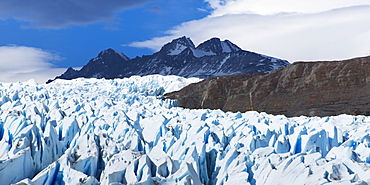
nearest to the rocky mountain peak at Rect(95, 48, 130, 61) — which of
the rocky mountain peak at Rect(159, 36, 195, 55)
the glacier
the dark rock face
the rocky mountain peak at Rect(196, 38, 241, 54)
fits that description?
the rocky mountain peak at Rect(159, 36, 195, 55)

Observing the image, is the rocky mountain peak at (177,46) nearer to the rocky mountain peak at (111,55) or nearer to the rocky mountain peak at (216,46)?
the rocky mountain peak at (216,46)

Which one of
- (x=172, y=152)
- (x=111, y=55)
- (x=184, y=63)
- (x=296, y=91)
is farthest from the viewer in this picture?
(x=111, y=55)

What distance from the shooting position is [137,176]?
30.5 feet

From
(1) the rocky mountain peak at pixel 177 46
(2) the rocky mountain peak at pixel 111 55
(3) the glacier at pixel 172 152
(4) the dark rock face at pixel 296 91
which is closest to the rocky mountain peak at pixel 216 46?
(1) the rocky mountain peak at pixel 177 46

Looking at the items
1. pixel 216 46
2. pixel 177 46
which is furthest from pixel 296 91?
pixel 177 46

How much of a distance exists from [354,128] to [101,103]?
15.4m

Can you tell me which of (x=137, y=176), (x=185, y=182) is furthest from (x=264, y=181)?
(x=137, y=176)

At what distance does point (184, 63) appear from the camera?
12394 cm

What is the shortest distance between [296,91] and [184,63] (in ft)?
308

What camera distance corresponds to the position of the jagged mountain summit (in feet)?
335

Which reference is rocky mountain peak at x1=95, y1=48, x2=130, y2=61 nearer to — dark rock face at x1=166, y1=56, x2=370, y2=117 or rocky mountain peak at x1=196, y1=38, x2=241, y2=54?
rocky mountain peak at x1=196, y1=38, x2=241, y2=54

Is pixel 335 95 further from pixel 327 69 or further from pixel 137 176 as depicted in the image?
pixel 137 176

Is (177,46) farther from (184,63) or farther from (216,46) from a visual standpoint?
(184,63)

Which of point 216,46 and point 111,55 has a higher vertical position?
point 111,55
